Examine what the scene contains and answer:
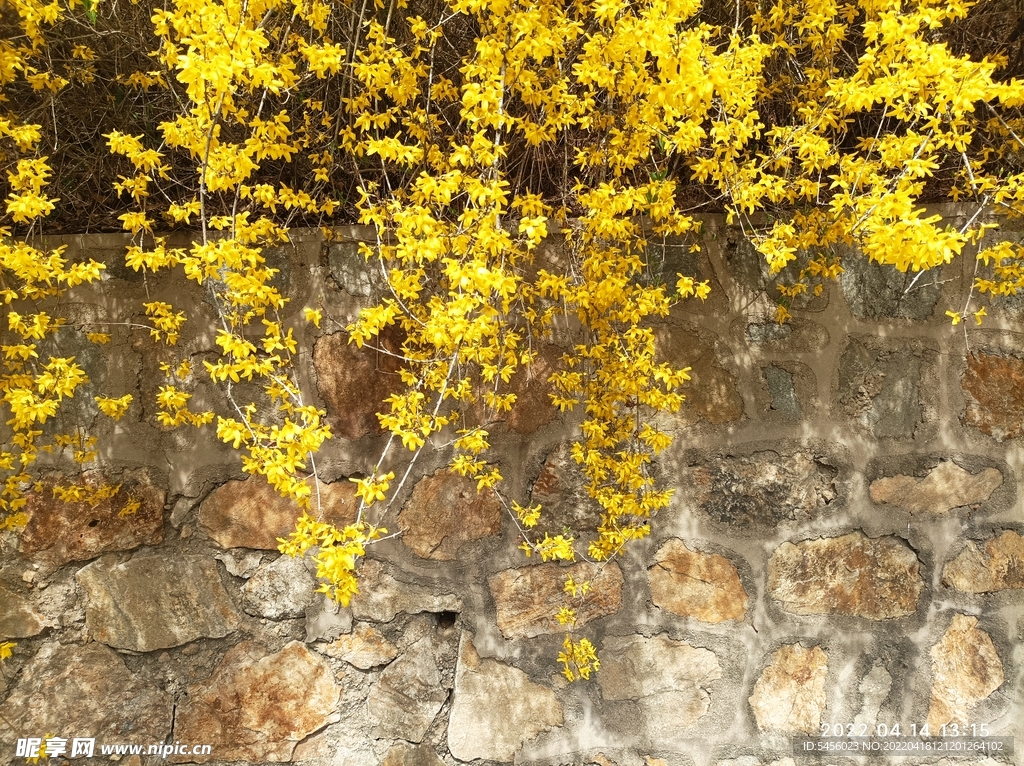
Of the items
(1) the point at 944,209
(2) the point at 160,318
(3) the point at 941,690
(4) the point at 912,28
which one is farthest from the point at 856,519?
(2) the point at 160,318

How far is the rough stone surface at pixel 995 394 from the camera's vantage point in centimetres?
173

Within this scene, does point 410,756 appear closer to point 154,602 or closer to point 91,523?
point 154,602

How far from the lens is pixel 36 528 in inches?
66.6

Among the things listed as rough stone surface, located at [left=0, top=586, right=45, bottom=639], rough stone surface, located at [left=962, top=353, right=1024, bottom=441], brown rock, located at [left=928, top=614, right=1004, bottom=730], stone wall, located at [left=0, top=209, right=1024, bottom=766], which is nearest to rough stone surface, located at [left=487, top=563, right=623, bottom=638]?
stone wall, located at [left=0, top=209, right=1024, bottom=766]

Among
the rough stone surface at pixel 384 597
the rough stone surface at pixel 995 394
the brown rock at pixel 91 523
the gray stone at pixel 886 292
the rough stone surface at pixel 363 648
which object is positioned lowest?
the rough stone surface at pixel 363 648

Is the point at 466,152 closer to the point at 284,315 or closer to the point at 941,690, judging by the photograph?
the point at 284,315

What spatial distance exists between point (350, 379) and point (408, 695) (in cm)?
82

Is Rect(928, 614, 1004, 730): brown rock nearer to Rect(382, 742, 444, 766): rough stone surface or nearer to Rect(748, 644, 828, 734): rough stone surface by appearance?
Rect(748, 644, 828, 734): rough stone surface

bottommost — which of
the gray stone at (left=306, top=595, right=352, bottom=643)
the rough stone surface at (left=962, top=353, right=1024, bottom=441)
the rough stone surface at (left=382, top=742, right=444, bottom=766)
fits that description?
the rough stone surface at (left=382, top=742, right=444, bottom=766)

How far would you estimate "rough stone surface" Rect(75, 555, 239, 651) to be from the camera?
171 centimetres

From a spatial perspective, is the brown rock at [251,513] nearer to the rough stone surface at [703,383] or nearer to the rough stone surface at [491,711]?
the rough stone surface at [491,711]

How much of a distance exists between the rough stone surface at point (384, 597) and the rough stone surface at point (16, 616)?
79cm

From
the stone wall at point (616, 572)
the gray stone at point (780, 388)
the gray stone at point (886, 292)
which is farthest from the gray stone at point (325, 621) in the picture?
the gray stone at point (886, 292)

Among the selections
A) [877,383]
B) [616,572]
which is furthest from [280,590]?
[877,383]
